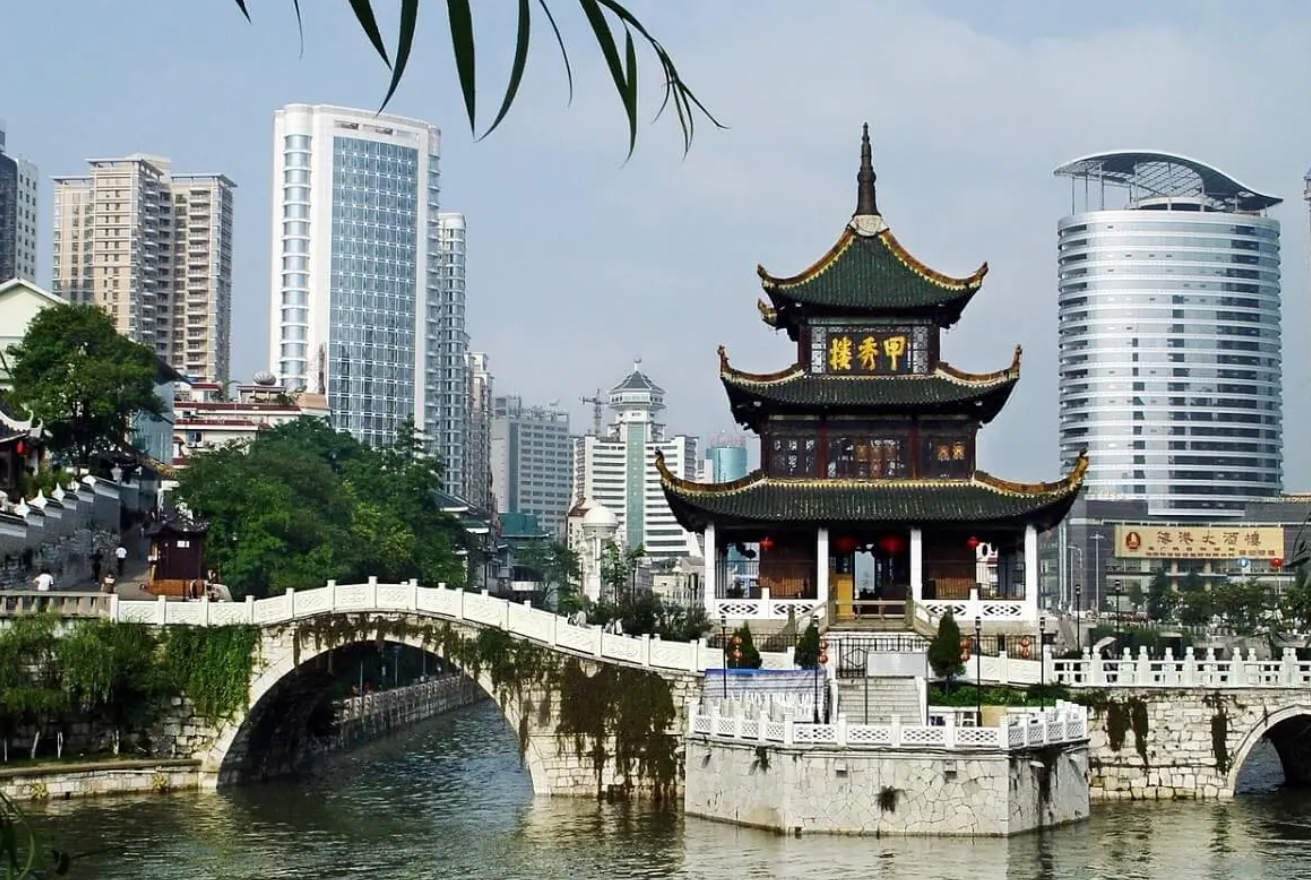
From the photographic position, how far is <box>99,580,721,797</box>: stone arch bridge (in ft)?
120

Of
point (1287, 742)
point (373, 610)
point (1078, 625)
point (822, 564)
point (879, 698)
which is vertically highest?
point (822, 564)

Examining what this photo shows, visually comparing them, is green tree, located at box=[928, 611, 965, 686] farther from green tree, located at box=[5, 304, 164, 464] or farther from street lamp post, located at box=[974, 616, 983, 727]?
green tree, located at box=[5, 304, 164, 464]

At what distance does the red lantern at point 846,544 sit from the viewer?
4288 cm

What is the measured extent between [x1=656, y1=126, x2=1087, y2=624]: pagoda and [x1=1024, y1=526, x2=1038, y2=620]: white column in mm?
58

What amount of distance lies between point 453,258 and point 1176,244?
5593 centimetres

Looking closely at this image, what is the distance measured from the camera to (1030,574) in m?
41.2

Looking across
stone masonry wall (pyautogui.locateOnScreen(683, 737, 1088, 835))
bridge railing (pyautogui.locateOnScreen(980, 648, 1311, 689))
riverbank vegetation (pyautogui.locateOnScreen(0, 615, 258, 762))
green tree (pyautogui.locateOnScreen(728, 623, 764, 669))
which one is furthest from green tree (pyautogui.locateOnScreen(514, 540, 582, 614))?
stone masonry wall (pyautogui.locateOnScreen(683, 737, 1088, 835))

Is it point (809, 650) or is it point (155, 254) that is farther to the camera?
point (155, 254)

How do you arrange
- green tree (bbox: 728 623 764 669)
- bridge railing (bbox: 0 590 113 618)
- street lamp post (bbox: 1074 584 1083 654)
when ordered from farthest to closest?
street lamp post (bbox: 1074 584 1083 654), bridge railing (bbox: 0 590 113 618), green tree (bbox: 728 623 764 669)

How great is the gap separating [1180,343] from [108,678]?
114659 mm

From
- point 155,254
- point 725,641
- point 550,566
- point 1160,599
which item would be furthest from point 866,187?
point 155,254

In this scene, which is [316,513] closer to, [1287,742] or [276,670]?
[276,670]

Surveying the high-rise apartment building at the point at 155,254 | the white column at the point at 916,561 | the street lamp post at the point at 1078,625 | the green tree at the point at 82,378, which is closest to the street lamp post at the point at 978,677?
the white column at the point at 916,561

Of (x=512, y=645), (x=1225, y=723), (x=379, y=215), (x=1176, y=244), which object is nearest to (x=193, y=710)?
(x=512, y=645)
